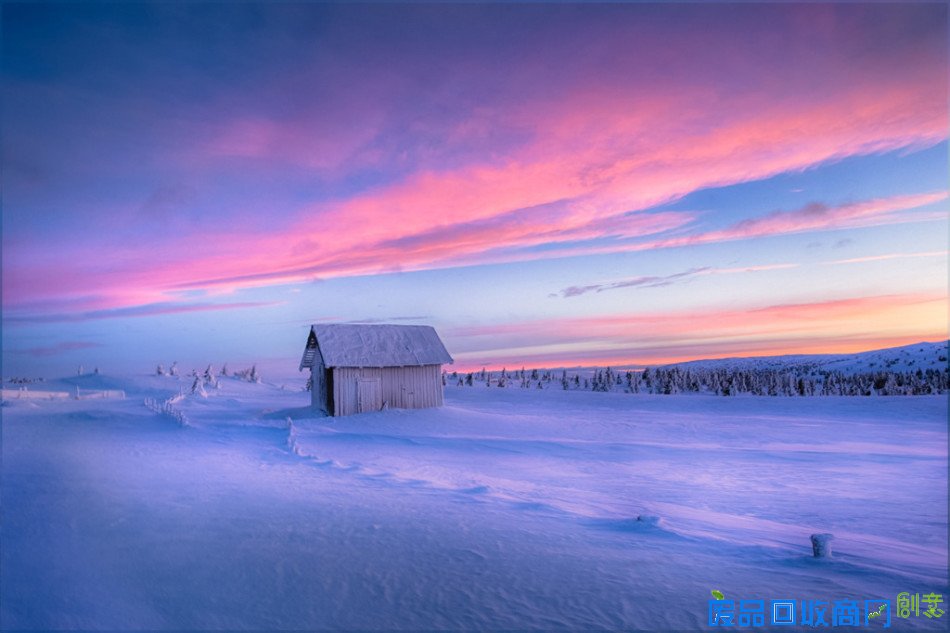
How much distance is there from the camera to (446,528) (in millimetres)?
9516

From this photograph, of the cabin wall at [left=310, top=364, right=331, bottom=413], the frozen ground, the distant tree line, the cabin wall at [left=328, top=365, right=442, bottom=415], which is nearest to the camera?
the frozen ground

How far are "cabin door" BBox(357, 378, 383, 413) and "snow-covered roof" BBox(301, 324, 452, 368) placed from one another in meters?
1.10

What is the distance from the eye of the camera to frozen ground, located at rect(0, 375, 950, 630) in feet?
21.1

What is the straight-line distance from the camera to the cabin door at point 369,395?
31.5m

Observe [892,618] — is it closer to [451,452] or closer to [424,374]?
[451,452]

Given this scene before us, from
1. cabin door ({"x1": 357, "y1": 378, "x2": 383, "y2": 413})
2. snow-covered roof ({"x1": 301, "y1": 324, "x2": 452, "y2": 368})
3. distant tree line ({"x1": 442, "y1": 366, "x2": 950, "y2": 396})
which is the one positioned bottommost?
distant tree line ({"x1": 442, "y1": 366, "x2": 950, "y2": 396})

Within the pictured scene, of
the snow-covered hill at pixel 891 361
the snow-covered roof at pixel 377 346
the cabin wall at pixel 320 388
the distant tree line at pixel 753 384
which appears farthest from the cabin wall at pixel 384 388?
the snow-covered hill at pixel 891 361

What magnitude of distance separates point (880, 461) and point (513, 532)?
1655 centimetres

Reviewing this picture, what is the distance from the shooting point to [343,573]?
7340 mm

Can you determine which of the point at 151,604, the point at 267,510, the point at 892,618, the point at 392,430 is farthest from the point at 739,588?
the point at 392,430

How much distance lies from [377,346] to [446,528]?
24689 mm

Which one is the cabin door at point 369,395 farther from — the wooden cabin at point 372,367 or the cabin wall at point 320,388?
the cabin wall at point 320,388

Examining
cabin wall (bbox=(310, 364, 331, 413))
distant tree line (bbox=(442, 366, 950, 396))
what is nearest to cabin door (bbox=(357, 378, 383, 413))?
cabin wall (bbox=(310, 364, 331, 413))

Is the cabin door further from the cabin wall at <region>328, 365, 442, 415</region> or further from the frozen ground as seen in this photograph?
the frozen ground
